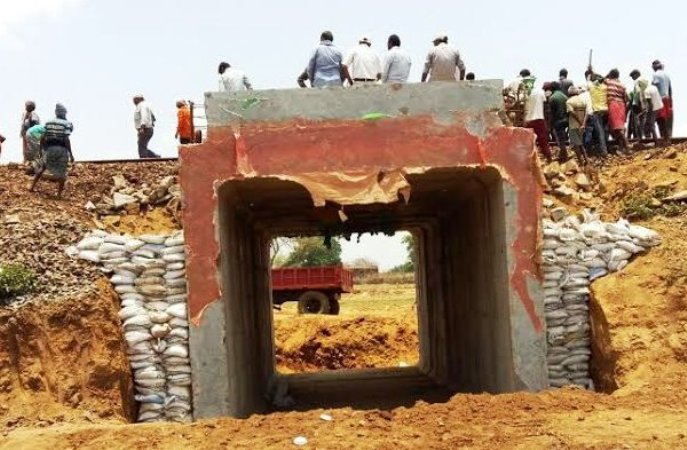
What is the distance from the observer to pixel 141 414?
10141 millimetres

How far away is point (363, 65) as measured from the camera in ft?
37.4

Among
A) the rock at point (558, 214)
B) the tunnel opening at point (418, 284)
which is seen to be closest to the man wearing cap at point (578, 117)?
the tunnel opening at point (418, 284)

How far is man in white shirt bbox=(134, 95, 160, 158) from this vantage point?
15.6m

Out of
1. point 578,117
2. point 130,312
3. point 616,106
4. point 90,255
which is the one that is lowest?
point 130,312

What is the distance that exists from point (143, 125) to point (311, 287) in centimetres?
1156

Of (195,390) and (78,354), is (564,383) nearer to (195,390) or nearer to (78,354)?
(195,390)

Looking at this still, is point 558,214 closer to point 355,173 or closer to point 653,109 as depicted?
point 355,173

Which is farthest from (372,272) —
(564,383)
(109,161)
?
(564,383)

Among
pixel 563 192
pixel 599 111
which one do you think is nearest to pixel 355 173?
pixel 563 192

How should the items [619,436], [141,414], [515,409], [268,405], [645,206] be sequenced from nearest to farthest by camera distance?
[619,436] < [515,409] < [141,414] < [645,206] < [268,405]

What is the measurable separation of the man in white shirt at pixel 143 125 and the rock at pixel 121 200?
232cm

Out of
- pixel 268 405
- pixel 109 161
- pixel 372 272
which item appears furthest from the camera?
pixel 372 272

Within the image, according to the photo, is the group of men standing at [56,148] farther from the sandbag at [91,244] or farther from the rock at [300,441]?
the rock at [300,441]

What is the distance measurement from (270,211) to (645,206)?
18.5 feet
